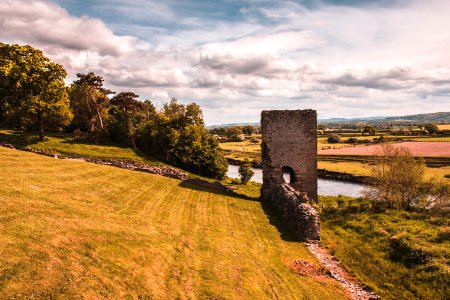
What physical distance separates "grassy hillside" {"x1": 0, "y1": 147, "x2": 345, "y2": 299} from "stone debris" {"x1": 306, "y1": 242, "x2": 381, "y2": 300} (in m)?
0.66

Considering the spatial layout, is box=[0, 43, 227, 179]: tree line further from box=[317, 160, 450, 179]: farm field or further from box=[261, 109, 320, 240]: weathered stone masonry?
box=[317, 160, 450, 179]: farm field

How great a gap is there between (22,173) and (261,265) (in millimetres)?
14819

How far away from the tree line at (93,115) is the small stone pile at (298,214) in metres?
22.7

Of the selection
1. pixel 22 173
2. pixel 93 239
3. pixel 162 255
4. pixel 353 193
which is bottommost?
pixel 353 193

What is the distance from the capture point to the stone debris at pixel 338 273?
14234mm

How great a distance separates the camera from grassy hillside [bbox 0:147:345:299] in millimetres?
9688

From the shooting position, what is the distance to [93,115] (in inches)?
1879

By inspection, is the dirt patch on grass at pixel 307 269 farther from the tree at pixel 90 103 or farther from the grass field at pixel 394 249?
the tree at pixel 90 103

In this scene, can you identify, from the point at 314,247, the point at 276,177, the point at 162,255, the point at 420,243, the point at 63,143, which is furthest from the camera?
the point at 63,143

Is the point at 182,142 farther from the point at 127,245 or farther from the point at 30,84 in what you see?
the point at 127,245

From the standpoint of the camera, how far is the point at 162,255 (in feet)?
42.5

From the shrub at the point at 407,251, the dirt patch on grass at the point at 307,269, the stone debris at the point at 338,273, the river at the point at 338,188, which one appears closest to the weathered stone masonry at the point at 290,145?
the stone debris at the point at 338,273

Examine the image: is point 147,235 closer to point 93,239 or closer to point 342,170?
point 93,239

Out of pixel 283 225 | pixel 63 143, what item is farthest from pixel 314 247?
pixel 63 143
